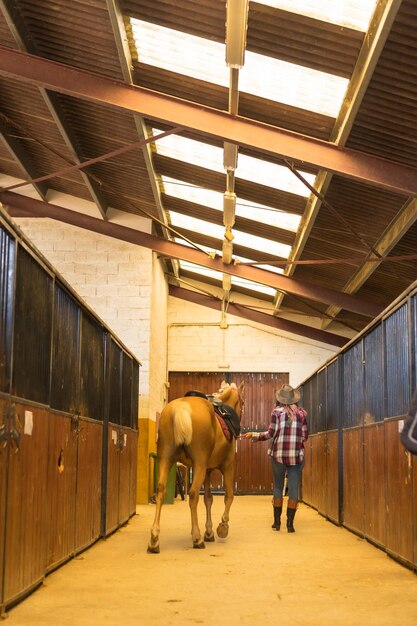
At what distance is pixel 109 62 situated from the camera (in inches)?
393

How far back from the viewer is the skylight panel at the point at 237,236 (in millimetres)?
15750

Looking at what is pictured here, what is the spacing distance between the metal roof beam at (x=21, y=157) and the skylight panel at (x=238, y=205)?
253 cm

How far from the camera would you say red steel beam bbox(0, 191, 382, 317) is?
54.8 feet

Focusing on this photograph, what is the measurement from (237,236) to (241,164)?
3.85 m

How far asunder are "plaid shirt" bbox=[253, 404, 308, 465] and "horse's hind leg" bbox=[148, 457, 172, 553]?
2733 mm

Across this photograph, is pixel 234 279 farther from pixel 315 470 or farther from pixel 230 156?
pixel 230 156

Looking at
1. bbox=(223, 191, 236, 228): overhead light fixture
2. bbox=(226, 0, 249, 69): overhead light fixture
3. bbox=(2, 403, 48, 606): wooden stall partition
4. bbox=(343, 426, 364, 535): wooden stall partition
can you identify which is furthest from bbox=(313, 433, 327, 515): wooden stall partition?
bbox=(2, 403, 48, 606): wooden stall partition

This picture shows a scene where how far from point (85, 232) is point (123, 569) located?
36.8 feet

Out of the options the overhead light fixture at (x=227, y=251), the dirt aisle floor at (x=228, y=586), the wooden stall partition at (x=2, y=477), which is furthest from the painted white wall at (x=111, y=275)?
the wooden stall partition at (x=2, y=477)

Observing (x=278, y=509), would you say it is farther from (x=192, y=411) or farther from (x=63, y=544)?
(x=63, y=544)

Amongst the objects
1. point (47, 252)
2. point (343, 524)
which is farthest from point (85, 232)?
point (343, 524)

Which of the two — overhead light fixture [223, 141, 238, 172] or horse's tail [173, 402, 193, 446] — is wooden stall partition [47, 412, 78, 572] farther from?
overhead light fixture [223, 141, 238, 172]

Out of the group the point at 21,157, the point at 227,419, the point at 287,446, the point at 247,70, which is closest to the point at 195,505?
the point at 227,419

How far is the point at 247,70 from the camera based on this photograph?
927cm
